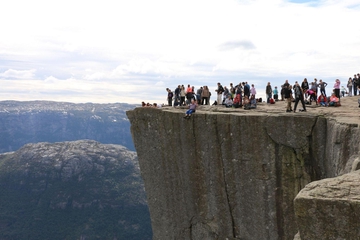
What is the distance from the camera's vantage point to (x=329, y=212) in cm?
871

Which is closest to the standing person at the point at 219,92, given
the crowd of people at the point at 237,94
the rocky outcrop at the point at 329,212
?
the crowd of people at the point at 237,94

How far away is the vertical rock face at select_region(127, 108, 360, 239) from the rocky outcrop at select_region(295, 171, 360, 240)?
961 centimetres

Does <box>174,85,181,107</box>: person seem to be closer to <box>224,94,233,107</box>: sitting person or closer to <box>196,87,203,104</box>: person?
<box>196,87,203,104</box>: person

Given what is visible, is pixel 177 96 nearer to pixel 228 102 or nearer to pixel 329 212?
pixel 228 102

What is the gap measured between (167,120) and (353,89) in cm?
2441

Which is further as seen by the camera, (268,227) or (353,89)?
(353,89)

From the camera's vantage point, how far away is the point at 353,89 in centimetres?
4144

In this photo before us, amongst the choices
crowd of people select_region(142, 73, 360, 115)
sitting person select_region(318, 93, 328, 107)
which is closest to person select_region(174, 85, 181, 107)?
crowd of people select_region(142, 73, 360, 115)

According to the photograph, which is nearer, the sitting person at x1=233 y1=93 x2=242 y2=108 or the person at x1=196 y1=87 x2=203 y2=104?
the sitting person at x1=233 y1=93 x2=242 y2=108

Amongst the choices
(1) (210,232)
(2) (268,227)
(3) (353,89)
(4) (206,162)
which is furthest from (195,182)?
(3) (353,89)

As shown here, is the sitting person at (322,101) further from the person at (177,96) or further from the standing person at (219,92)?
the person at (177,96)

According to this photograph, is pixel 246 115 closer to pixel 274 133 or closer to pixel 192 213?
pixel 274 133

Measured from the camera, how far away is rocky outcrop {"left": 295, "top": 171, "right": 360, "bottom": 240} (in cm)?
853

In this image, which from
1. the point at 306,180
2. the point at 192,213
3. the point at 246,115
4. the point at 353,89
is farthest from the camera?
the point at 353,89
